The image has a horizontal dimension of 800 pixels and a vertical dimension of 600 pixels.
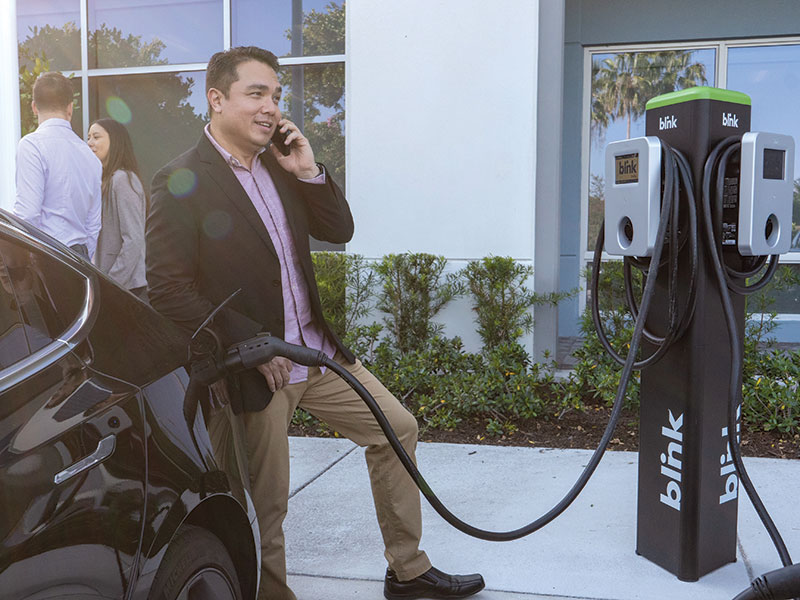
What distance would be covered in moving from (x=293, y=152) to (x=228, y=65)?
0.35 metres

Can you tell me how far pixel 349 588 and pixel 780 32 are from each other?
22.1ft

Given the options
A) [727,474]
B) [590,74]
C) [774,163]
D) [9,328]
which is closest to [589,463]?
[727,474]

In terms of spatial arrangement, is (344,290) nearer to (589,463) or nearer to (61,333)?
(589,463)

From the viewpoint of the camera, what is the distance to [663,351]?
2863 mm

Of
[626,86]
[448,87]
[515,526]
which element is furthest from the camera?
[626,86]

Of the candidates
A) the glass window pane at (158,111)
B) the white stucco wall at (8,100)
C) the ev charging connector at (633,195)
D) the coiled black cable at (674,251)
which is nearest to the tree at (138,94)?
the glass window pane at (158,111)

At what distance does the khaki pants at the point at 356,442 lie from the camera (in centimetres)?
260

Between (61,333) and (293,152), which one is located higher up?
(293,152)

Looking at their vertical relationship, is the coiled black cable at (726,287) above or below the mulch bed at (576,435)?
above

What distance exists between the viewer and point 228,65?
2568mm

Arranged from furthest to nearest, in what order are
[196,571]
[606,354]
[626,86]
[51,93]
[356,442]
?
[626,86], [606,354], [51,93], [356,442], [196,571]

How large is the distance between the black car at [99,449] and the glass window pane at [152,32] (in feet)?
20.0

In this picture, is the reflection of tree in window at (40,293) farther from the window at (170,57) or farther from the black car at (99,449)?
the window at (170,57)

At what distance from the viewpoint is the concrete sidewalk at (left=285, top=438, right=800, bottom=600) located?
2.96 m
